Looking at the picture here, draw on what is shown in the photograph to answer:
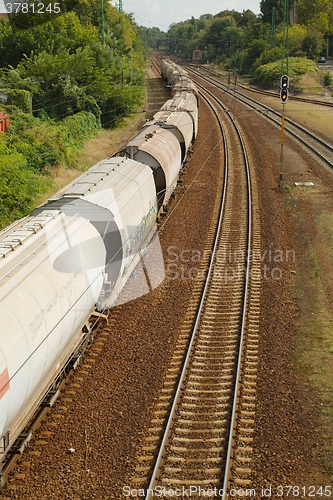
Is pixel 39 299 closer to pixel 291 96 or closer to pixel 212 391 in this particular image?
pixel 212 391

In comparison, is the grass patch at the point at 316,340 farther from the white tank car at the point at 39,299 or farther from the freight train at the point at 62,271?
the white tank car at the point at 39,299

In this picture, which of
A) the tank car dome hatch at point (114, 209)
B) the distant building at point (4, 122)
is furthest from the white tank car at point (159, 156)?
the distant building at point (4, 122)

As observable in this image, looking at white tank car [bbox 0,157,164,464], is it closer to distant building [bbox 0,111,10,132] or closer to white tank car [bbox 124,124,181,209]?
white tank car [bbox 124,124,181,209]

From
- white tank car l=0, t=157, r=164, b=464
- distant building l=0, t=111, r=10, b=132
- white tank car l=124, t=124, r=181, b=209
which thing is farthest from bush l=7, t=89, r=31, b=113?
white tank car l=0, t=157, r=164, b=464

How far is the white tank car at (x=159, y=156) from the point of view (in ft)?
70.2

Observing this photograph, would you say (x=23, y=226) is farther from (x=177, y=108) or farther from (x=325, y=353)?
(x=177, y=108)

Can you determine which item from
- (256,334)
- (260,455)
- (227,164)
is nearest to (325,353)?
(256,334)

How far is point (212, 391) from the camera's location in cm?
1219

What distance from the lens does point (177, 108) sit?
3362 centimetres

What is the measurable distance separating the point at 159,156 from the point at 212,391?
476 inches

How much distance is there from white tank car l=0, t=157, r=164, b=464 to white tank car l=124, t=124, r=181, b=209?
12.3 ft

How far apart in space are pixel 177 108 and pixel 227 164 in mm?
4903

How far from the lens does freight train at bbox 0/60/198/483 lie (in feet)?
30.0

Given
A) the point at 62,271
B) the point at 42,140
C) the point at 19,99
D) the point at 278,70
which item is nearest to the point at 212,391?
the point at 62,271
